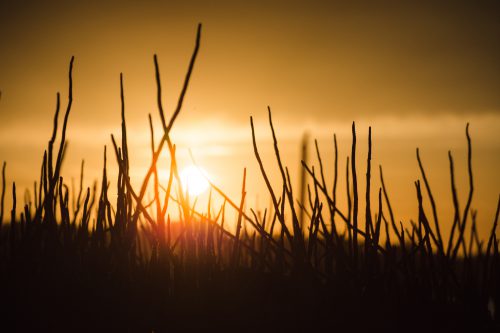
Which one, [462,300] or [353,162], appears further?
[462,300]

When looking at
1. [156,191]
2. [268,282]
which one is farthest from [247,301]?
[156,191]

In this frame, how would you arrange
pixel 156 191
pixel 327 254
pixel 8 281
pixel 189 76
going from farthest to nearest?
pixel 327 254
pixel 8 281
pixel 156 191
pixel 189 76

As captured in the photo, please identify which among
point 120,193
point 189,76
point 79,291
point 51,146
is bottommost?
point 79,291

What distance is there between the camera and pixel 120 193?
130cm

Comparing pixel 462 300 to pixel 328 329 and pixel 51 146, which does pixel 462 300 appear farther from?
pixel 51 146

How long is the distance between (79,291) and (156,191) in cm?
47

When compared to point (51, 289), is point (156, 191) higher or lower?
higher

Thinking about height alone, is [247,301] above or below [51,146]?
below

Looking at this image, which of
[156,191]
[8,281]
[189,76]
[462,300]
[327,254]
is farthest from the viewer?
[327,254]

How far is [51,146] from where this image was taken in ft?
3.59

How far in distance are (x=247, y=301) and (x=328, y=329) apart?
0.29 metres

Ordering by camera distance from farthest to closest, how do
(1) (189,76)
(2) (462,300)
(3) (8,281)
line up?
(2) (462,300) < (3) (8,281) < (1) (189,76)

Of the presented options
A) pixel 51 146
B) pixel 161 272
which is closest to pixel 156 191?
pixel 51 146

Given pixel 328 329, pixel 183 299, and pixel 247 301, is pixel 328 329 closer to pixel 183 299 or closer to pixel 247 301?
pixel 247 301
